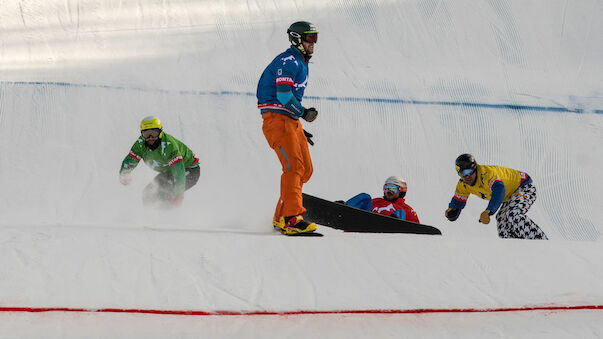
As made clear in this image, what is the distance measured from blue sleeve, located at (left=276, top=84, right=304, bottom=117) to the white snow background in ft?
2.24

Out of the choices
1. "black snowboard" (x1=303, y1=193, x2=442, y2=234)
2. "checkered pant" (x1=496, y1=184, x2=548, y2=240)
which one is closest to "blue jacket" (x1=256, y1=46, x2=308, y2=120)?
"black snowboard" (x1=303, y1=193, x2=442, y2=234)

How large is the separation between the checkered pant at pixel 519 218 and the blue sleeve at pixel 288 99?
1950 millimetres

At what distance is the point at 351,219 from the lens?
4176 mm

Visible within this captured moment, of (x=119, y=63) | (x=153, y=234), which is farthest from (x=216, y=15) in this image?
(x=153, y=234)

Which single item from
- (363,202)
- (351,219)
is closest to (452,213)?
(363,202)

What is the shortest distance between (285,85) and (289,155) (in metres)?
0.37

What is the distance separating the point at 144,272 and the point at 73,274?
30cm

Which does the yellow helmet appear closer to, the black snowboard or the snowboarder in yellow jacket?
→ the black snowboard

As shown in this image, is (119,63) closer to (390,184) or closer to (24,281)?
(390,184)

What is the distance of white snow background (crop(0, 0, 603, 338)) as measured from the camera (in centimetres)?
311

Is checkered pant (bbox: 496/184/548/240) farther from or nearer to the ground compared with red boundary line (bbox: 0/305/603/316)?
farther from the ground

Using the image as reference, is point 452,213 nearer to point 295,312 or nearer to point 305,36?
point 305,36

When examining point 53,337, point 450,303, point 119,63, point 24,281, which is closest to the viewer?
point 53,337

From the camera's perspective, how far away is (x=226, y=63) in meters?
7.95
